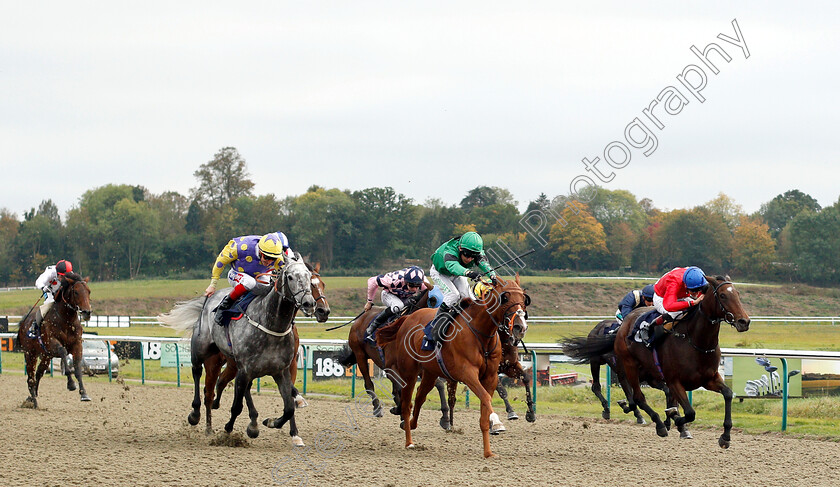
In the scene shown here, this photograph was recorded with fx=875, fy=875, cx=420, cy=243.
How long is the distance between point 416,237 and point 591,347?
127 ft

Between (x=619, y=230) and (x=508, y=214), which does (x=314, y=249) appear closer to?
(x=508, y=214)

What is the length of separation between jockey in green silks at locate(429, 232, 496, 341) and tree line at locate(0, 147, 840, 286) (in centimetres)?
2953

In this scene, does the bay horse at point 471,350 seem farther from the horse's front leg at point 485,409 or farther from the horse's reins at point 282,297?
the horse's reins at point 282,297

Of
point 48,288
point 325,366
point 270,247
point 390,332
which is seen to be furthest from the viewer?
point 325,366

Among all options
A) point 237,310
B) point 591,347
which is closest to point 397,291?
point 591,347

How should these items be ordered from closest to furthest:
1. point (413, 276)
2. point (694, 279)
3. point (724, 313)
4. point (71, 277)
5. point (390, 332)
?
point (724, 313) < point (694, 279) < point (390, 332) < point (413, 276) < point (71, 277)

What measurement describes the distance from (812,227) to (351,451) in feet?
159

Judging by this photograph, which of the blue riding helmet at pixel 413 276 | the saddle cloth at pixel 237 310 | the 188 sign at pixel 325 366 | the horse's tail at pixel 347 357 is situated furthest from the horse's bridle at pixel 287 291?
the 188 sign at pixel 325 366

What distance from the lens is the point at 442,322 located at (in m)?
8.12

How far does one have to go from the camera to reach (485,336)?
25.8 ft

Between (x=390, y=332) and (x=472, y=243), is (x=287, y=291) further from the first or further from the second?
(x=472, y=243)

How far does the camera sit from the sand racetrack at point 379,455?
6.89m

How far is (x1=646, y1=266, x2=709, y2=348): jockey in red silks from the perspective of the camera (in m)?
8.47

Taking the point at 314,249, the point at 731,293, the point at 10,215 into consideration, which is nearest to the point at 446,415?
the point at 731,293
